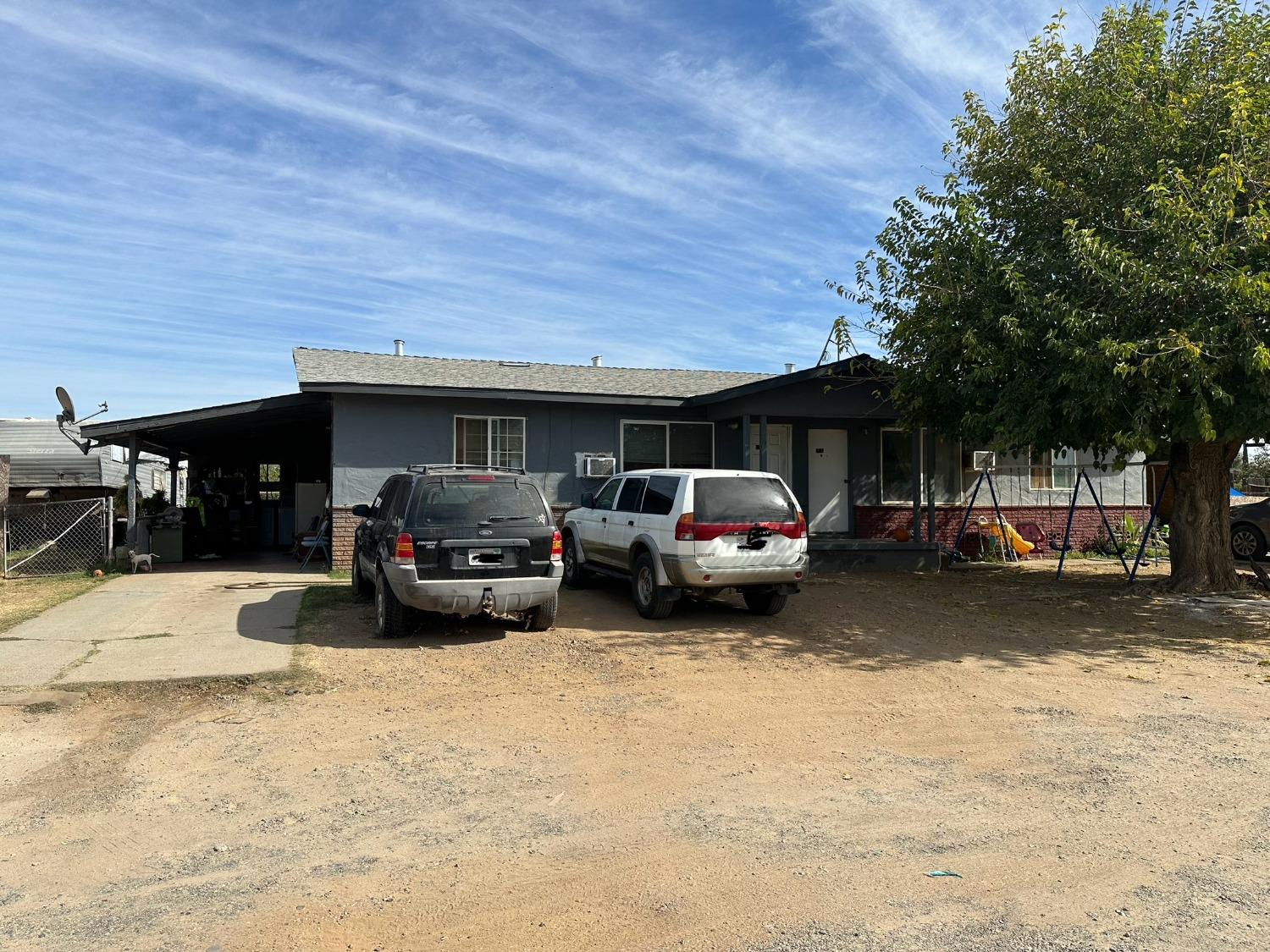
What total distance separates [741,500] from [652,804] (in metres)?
5.56

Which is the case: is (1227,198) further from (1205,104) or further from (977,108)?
(977,108)

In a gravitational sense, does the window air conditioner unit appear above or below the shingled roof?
below

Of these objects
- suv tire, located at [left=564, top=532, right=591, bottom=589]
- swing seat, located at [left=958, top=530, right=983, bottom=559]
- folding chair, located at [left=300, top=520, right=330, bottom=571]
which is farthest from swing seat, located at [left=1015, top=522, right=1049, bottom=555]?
folding chair, located at [left=300, top=520, right=330, bottom=571]

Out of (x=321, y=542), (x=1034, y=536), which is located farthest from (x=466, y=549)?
(x=1034, y=536)

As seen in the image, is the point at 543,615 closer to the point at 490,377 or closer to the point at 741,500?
the point at 741,500

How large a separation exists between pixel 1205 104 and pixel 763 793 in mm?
10835

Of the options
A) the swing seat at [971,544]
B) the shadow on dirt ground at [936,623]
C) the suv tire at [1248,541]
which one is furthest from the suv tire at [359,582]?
the suv tire at [1248,541]

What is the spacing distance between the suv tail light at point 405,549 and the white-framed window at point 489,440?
7354mm

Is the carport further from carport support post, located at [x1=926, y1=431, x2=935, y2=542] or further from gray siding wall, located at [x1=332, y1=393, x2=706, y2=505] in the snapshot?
carport support post, located at [x1=926, y1=431, x2=935, y2=542]

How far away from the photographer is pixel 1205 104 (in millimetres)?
11141

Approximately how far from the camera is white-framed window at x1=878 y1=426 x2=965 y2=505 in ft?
61.0

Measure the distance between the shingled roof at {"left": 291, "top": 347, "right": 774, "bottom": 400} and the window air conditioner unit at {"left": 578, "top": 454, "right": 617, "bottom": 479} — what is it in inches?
47.5

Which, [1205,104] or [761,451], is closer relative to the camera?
[1205,104]

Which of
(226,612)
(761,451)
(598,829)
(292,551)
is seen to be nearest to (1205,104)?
(761,451)
